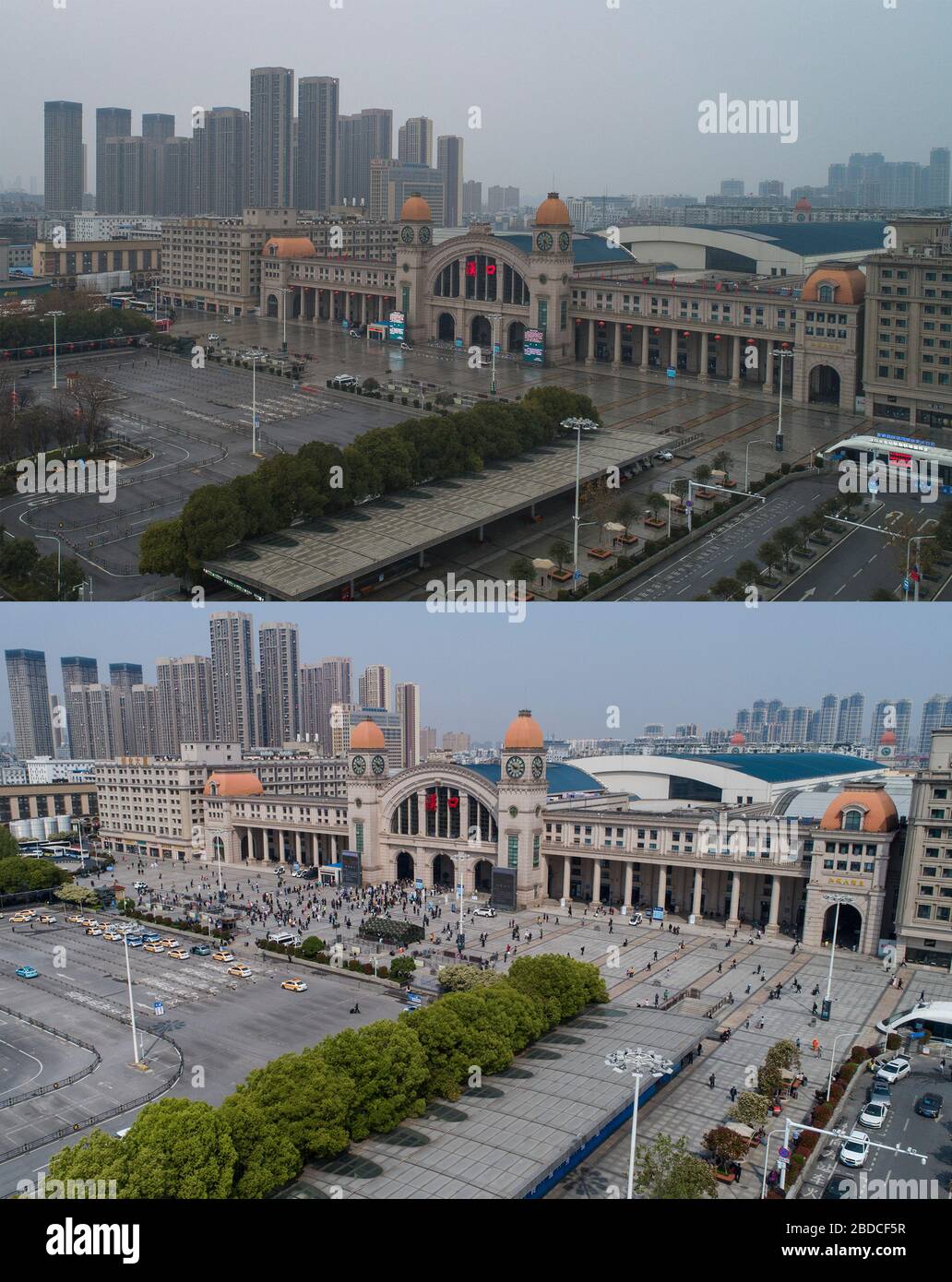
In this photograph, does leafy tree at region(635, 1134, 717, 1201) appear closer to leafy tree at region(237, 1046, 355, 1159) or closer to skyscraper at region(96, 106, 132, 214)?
leafy tree at region(237, 1046, 355, 1159)

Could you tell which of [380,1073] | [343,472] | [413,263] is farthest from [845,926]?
[413,263]

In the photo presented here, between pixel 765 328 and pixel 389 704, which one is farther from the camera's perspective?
pixel 389 704

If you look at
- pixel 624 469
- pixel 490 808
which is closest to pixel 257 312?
pixel 624 469

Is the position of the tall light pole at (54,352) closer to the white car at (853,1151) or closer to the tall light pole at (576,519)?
the tall light pole at (576,519)

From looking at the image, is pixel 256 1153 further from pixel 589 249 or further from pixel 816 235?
A: pixel 816 235

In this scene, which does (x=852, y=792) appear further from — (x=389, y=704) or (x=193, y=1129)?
(x=389, y=704)

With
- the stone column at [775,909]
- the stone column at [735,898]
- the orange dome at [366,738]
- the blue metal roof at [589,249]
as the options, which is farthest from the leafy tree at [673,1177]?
the blue metal roof at [589,249]

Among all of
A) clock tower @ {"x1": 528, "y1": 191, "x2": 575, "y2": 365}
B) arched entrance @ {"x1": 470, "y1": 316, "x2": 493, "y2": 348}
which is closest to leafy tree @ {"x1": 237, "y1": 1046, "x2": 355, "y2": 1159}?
clock tower @ {"x1": 528, "y1": 191, "x2": 575, "y2": 365}
